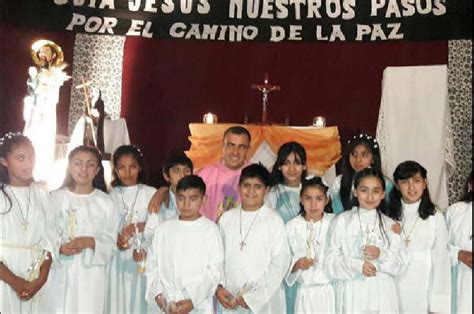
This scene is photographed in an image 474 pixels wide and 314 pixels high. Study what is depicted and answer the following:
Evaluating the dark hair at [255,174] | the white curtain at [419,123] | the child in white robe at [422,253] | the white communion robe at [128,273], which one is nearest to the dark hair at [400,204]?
the child in white robe at [422,253]

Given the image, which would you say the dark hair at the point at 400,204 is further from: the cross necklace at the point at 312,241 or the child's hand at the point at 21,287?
the child's hand at the point at 21,287

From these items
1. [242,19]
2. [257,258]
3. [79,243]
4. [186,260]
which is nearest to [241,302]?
[257,258]

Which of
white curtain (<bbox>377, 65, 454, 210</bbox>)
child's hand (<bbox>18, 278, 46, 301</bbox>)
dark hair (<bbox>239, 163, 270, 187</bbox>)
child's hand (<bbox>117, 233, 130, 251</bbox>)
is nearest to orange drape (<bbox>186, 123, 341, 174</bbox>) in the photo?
white curtain (<bbox>377, 65, 454, 210</bbox>)

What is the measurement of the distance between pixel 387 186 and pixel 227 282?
3.14ft

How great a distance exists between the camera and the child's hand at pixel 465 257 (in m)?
3.94

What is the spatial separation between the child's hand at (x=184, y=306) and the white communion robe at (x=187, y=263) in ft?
0.06

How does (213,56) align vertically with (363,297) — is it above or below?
above

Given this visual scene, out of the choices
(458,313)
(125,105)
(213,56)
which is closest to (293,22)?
(213,56)

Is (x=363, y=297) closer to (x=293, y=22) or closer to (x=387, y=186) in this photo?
(x=387, y=186)

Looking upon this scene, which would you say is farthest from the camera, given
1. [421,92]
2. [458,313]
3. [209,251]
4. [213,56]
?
[213,56]

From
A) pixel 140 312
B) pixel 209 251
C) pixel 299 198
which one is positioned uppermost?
pixel 299 198

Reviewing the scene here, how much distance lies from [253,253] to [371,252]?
55cm

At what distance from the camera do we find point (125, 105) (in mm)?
7156

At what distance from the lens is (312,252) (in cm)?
386
